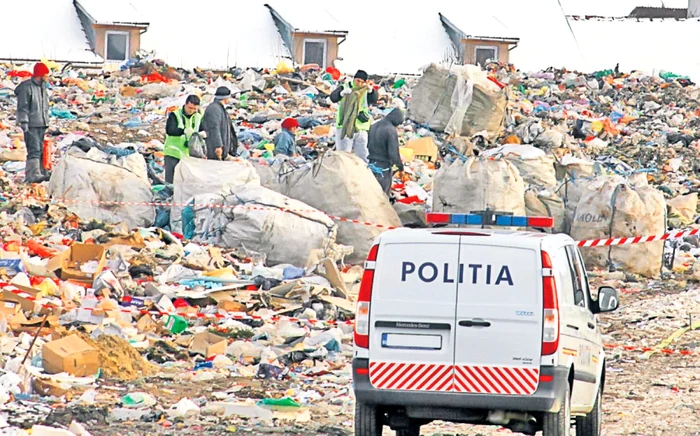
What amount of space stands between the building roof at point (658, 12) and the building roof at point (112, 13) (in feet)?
82.5

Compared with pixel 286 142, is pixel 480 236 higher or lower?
lower

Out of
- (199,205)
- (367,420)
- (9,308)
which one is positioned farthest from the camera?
(199,205)

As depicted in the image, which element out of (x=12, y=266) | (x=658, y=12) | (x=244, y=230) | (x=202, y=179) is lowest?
(x=12, y=266)

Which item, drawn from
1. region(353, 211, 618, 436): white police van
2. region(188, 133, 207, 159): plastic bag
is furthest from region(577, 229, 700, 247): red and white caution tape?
region(353, 211, 618, 436): white police van

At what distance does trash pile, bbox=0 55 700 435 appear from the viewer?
820 cm

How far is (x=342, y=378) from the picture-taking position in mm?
8836

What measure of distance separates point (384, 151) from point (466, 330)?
28.5ft

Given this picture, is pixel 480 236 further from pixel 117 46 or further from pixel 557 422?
pixel 117 46

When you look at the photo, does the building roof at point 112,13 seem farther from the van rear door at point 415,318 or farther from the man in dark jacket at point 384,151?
the van rear door at point 415,318

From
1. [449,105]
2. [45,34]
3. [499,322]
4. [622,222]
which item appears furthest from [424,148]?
[499,322]

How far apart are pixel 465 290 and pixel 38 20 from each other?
78.7ft

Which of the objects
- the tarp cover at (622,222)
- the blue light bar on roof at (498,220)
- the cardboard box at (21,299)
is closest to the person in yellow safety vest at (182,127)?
the tarp cover at (622,222)

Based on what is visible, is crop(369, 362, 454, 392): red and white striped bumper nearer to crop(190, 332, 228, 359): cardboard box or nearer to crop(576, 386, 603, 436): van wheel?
crop(576, 386, 603, 436): van wheel

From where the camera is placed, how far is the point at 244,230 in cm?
1258
